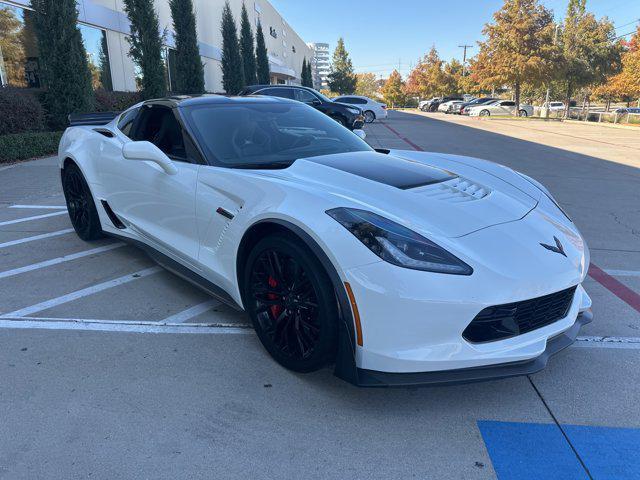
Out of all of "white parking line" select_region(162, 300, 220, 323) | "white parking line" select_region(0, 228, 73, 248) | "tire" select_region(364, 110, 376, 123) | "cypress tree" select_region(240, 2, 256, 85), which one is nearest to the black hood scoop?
"white parking line" select_region(162, 300, 220, 323)

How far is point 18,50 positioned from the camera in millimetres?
12742

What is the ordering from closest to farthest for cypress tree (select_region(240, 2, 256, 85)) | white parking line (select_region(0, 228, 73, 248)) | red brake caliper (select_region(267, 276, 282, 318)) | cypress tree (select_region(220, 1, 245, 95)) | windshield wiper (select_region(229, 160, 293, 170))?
red brake caliper (select_region(267, 276, 282, 318)) → windshield wiper (select_region(229, 160, 293, 170)) → white parking line (select_region(0, 228, 73, 248)) → cypress tree (select_region(220, 1, 245, 95)) → cypress tree (select_region(240, 2, 256, 85))

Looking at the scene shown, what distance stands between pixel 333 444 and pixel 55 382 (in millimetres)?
1536

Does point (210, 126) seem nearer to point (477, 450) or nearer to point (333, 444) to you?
point (333, 444)

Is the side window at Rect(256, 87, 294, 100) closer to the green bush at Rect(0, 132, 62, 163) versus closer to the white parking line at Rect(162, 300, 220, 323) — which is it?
the green bush at Rect(0, 132, 62, 163)

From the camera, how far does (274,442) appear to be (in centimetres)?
213

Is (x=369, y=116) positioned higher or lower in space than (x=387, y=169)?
lower

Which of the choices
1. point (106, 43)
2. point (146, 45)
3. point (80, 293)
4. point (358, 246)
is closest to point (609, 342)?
point (358, 246)

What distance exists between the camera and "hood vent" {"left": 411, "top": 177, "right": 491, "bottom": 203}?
2611mm

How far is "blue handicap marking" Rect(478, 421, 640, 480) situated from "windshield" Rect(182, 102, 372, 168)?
6.17 feet

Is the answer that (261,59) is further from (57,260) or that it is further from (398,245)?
(398,245)

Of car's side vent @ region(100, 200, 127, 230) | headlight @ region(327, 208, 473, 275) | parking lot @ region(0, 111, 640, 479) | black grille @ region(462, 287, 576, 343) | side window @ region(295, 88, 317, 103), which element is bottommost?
parking lot @ region(0, 111, 640, 479)

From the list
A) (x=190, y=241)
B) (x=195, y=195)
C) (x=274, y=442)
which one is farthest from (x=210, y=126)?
(x=274, y=442)

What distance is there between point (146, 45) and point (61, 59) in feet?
14.9
